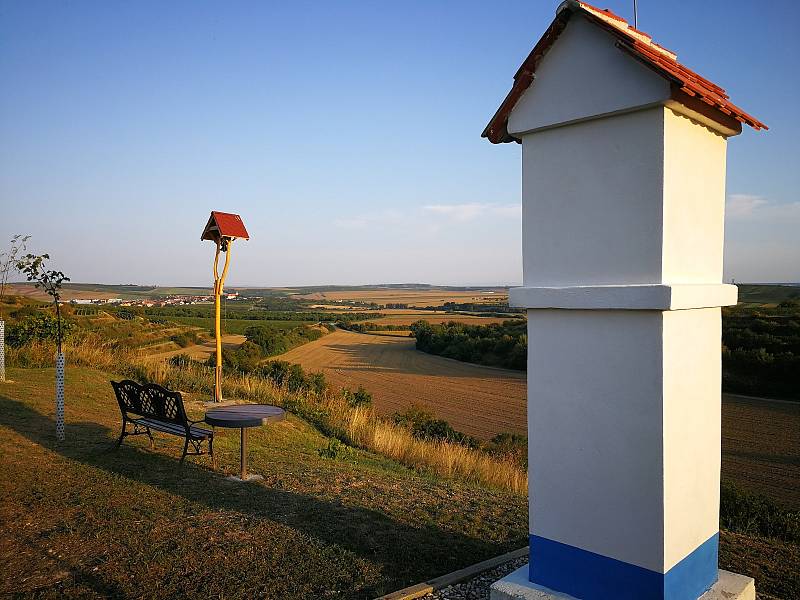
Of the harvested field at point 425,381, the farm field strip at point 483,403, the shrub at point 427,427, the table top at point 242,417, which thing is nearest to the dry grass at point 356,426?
the shrub at point 427,427

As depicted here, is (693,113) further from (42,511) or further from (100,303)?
(100,303)

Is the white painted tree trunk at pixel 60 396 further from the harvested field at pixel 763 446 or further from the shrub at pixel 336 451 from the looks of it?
the harvested field at pixel 763 446

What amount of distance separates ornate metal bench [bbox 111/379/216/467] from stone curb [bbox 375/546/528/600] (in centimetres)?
367

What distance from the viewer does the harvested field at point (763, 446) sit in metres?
11.6

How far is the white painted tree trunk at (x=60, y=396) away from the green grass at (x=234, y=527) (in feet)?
0.80

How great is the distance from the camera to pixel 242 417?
6285mm

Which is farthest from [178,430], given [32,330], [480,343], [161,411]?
[480,343]

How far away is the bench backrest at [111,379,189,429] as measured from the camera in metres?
6.99

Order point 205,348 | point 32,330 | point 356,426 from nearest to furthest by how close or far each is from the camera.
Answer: point 356,426 < point 32,330 < point 205,348

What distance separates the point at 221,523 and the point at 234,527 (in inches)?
6.6

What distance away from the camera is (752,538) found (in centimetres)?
543

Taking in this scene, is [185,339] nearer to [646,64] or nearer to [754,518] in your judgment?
[754,518]

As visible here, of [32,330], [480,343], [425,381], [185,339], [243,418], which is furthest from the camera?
[480,343]

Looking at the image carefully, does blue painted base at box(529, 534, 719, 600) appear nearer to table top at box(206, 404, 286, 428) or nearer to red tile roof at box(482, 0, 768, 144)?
red tile roof at box(482, 0, 768, 144)
